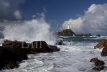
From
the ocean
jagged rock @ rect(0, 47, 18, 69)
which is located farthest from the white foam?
jagged rock @ rect(0, 47, 18, 69)

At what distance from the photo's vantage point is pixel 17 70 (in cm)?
495

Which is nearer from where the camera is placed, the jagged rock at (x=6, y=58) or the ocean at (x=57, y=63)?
the ocean at (x=57, y=63)

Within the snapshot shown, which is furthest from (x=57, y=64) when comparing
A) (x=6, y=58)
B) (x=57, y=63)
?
(x=6, y=58)

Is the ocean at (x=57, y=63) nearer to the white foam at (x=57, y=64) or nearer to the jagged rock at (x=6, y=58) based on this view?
the white foam at (x=57, y=64)

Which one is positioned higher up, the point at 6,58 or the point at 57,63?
the point at 6,58

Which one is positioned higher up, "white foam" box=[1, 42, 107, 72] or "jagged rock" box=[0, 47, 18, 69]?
"jagged rock" box=[0, 47, 18, 69]

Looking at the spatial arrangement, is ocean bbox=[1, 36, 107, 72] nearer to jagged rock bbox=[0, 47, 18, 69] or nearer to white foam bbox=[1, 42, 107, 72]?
white foam bbox=[1, 42, 107, 72]

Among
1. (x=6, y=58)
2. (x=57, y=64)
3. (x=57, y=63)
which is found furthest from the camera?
(x=57, y=63)

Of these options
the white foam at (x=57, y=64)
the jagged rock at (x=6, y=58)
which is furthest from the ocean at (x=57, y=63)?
the jagged rock at (x=6, y=58)

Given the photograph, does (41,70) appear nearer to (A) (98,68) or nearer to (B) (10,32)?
(A) (98,68)

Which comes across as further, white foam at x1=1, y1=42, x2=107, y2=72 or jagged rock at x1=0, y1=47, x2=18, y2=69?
jagged rock at x1=0, y1=47, x2=18, y2=69

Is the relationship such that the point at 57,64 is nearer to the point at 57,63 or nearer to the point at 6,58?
the point at 57,63

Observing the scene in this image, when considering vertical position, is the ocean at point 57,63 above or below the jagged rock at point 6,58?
below

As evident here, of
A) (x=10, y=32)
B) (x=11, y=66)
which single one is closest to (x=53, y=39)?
(x=10, y=32)
